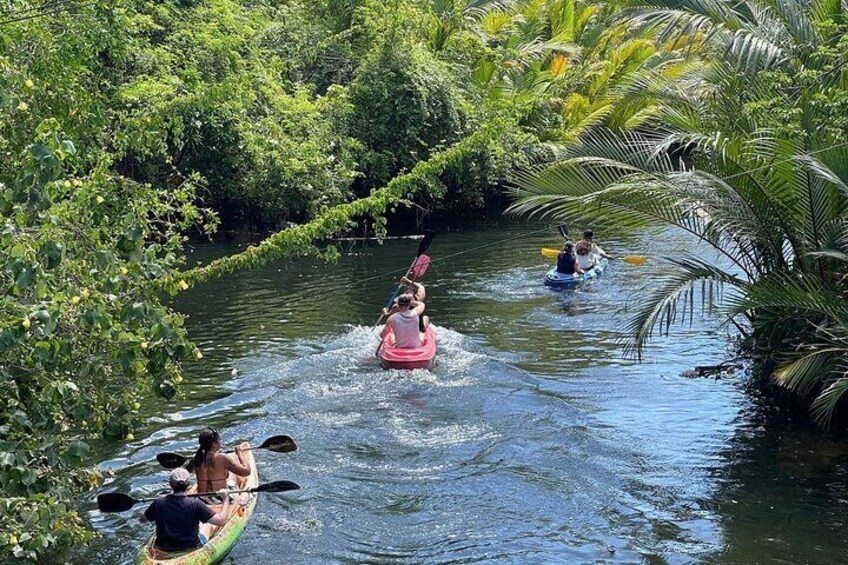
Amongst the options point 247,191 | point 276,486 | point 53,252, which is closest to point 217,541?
point 276,486

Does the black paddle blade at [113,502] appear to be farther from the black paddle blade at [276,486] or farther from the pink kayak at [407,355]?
the pink kayak at [407,355]

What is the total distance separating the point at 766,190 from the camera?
470 inches

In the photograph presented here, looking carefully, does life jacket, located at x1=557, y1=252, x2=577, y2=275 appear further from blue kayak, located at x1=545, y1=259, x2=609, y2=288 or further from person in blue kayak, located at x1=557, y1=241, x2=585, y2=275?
blue kayak, located at x1=545, y1=259, x2=609, y2=288

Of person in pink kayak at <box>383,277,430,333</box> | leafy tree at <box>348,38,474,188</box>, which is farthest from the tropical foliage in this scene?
leafy tree at <box>348,38,474,188</box>

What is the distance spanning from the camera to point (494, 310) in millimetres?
20266

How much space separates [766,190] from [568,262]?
9.84 m

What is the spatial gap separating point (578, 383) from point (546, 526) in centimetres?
516

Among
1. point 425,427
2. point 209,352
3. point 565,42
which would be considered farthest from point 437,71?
point 425,427

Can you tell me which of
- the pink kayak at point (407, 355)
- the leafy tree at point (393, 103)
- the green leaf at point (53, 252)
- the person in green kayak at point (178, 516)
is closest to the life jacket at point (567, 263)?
the pink kayak at point (407, 355)

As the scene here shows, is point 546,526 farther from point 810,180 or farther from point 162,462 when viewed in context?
point 810,180

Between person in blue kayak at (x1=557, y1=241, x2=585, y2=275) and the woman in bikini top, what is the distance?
12.6 m

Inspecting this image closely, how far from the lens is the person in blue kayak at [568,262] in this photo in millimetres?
21688

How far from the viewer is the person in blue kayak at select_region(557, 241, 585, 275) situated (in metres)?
21.7

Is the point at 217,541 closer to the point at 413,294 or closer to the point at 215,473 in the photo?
the point at 215,473
